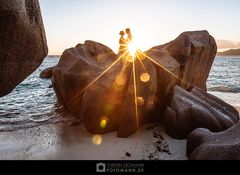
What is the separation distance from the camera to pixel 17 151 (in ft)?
24.6

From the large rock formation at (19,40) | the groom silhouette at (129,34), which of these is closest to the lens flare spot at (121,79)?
the groom silhouette at (129,34)

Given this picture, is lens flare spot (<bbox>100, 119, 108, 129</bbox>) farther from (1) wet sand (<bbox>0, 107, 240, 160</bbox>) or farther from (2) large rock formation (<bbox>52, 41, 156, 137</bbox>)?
(1) wet sand (<bbox>0, 107, 240, 160</bbox>)

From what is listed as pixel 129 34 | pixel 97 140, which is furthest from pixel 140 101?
pixel 129 34

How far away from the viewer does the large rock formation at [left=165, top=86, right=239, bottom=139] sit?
7457 millimetres

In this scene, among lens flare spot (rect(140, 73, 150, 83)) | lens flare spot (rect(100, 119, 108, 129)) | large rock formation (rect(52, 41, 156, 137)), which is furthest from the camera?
lens flare spot (rect(140, 73, 150, 83))

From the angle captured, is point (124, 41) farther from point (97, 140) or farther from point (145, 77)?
point (97, 140)

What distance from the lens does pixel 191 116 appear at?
7.59 metres

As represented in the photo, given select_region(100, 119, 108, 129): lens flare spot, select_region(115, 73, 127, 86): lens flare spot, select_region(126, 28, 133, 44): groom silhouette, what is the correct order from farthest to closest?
select_region(126, 28, 133, 44): groom silhouette
select_region(115, 73, 127, 86): lens flare spot
select_region(100, 119, 108, 129): lens flare spot

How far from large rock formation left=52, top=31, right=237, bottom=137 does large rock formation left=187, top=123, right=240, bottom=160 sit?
1.42 metres

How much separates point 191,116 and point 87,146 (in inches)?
108

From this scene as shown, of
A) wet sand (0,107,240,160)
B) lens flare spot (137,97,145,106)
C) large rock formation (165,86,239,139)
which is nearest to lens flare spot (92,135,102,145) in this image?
wet sand (0,107,240,160)
